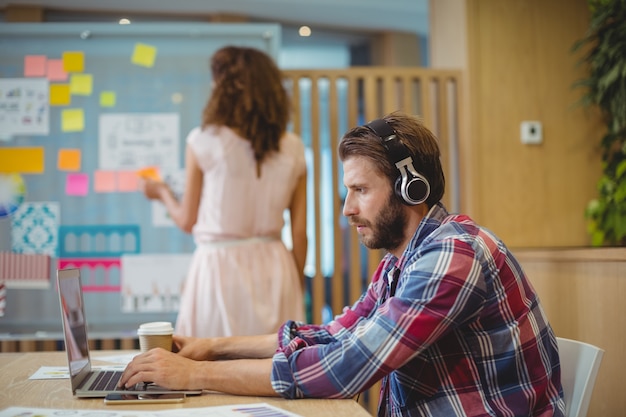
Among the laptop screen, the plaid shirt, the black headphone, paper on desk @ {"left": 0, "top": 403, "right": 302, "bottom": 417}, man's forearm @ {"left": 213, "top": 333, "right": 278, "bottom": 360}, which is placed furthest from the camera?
man's forearm @ {"left": 213, "top": 333, "right": 278, "bottom": 360}

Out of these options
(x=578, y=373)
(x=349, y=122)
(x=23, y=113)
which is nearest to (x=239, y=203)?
(x=349, y=122)

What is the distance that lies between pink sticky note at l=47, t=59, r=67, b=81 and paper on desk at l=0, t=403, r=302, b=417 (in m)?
2.31

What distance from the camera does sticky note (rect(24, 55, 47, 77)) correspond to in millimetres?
3238

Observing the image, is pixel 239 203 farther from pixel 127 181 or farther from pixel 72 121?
pixel 72 121

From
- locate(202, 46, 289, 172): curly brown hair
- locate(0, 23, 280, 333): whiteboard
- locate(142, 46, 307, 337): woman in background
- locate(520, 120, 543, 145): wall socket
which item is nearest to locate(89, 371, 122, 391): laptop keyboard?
locate(142, 46, 307, 337): woman in background

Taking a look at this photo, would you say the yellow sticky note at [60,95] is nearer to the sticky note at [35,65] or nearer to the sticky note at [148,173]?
the sticky note at [35,65]

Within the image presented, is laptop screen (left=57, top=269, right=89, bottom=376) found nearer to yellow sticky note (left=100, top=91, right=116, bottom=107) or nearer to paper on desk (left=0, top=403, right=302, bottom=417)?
paper on desk (left=0, top=403, right=302, bottom=417)

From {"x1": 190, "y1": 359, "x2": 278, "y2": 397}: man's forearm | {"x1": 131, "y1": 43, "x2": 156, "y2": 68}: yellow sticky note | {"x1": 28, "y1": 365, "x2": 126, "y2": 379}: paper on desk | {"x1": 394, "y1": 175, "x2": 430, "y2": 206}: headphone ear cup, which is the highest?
{"x1": 131, "y1": 43, "x2": 156, "y2": 68}: yellow sticky note

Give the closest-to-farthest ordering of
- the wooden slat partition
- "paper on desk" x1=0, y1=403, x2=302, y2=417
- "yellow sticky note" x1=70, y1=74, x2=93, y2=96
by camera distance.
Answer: "paper on desk" x1=0, y1=403, x2=302, y2=417, "yellow sticky note" x1=70, y1=74, x2=93, y2=96, the wooden slat partition

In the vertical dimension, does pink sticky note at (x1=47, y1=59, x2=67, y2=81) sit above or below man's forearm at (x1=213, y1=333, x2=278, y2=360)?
above

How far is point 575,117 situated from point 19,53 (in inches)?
98.6

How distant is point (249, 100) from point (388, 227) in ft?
3.80

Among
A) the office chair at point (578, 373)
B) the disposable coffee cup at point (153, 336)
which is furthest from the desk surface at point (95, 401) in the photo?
the office chair at point (578, 373)

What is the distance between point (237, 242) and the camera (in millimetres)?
2570
